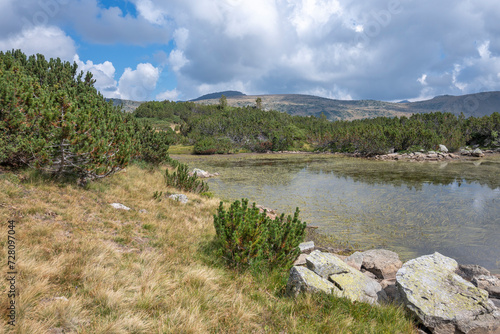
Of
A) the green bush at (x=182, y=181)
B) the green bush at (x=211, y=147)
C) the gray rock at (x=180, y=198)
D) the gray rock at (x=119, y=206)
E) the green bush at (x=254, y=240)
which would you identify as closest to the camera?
the green bush at (x=254, y=240)

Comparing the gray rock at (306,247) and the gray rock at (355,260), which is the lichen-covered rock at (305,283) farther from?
the gray rock at (306,247)

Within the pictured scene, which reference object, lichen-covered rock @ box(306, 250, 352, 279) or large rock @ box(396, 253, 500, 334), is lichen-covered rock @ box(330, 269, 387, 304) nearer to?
lichen-covered rock @ box(306, 250, 352, 279)

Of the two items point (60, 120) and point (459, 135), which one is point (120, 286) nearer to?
point (60, 120)

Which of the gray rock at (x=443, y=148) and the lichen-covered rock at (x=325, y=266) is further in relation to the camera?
the gray rock at (x=443, y=148)

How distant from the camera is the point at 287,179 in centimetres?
2539

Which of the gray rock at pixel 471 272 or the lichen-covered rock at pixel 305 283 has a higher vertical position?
the lichen-covered rock at pixel 305 283

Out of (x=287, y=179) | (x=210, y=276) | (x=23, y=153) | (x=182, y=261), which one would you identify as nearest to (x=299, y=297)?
(x=210, y=276)

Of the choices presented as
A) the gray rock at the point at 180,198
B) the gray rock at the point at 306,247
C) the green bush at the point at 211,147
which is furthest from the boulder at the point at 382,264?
the green bush at the point at 211,147

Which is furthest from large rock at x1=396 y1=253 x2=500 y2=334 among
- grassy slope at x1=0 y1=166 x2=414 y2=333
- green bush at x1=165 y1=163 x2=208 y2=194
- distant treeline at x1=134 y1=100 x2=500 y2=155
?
distant treeline at x1=134 y1=100 x2=500 y2=155

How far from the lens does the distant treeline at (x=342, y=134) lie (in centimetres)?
5238

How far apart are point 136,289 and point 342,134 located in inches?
2428

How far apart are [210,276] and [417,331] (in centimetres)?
399

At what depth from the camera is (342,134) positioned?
199 ft

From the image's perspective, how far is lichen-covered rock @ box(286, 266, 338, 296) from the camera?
16.6 feet
